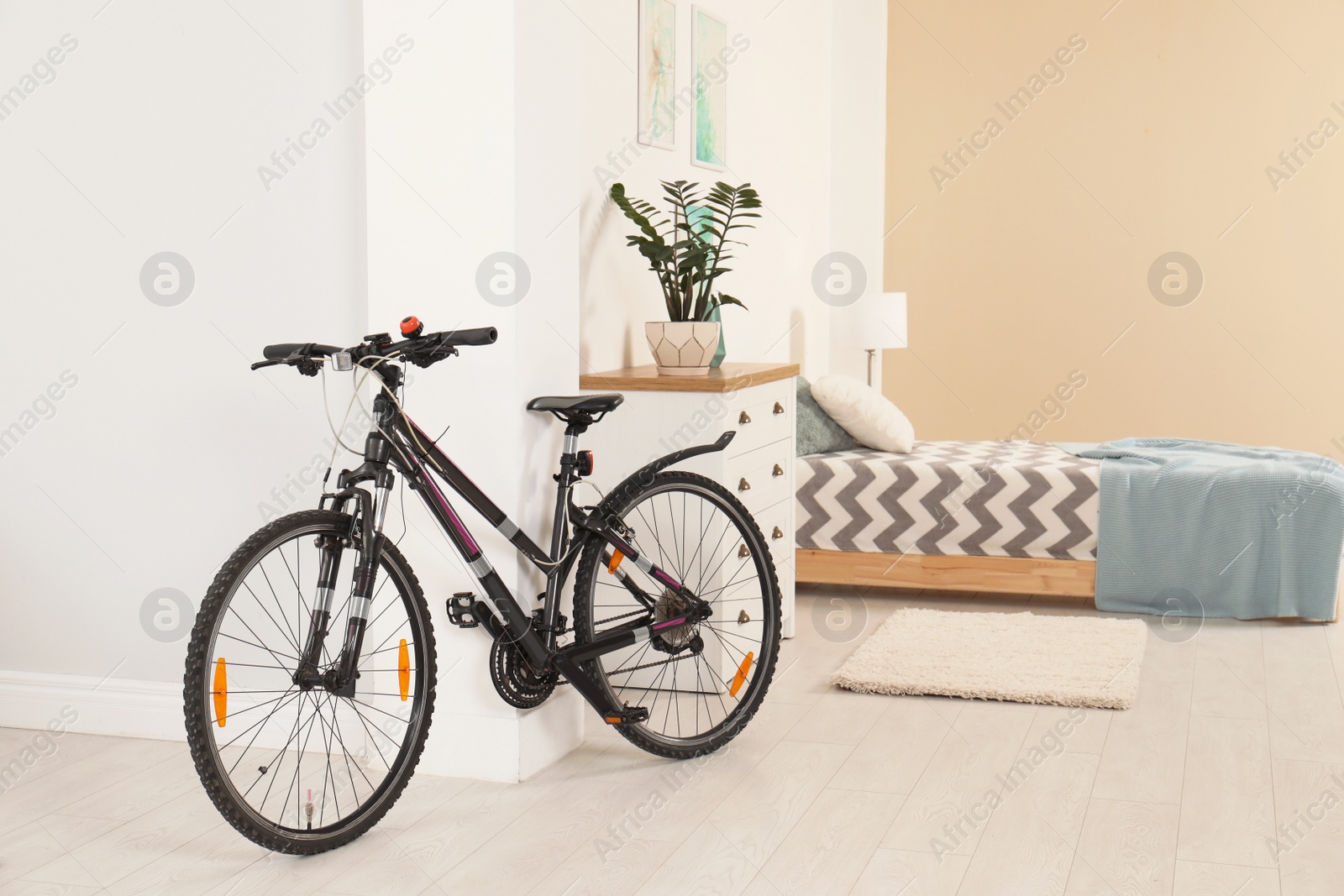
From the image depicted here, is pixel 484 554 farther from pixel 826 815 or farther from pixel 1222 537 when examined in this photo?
pixel 1222 537

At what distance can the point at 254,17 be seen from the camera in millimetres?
2736

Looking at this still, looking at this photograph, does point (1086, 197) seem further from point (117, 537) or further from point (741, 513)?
point (117, 537)

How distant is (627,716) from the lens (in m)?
2.60

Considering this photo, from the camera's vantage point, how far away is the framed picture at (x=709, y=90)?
170 inches

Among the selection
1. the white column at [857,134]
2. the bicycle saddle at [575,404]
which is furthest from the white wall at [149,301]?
the white column at [857,134]

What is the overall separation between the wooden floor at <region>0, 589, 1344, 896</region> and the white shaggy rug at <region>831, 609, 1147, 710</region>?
77 millimetres

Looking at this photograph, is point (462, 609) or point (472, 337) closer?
point (472, 337)

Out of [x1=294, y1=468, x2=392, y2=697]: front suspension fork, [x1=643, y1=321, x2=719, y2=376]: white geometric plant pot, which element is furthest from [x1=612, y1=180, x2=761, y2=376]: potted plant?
[x1=294, y1=468, x2=392, y2=697]: front suspension fork

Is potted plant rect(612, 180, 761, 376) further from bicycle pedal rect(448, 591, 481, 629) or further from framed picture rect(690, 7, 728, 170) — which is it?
bicycle pedal rect(448, 591, 481, 629)

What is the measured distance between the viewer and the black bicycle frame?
218 cm

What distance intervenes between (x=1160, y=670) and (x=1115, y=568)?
2.41 ft

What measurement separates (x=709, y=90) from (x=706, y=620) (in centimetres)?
226

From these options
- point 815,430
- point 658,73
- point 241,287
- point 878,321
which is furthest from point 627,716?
point 878,321

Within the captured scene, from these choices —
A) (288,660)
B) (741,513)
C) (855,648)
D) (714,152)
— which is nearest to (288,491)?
(288,660)
